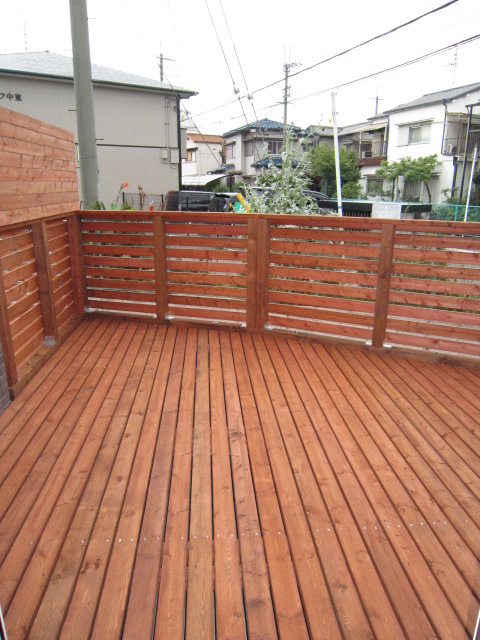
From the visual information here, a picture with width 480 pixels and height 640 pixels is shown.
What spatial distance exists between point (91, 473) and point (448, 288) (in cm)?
262

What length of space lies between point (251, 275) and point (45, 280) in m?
1.63

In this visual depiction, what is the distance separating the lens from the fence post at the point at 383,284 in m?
3.31

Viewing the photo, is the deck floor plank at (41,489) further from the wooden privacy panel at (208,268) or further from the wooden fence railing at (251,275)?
the wooden privacy panel at (208,268)

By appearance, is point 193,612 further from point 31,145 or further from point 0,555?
point 31,145

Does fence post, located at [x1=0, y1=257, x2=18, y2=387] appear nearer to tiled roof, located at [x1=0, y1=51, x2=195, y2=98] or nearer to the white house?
tiled roof, located at [x1=0, y1=51, x2=195, y2=98]

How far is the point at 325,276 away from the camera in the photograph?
11.7ft

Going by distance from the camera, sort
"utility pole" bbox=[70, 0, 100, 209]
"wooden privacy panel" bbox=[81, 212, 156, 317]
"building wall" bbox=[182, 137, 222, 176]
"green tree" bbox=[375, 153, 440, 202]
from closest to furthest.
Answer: "wooden privacy panel" bbox=[81, 212, 156, 317] < "utility pole" bbox=[70, 0, 100, 209] < "green tree" bbox=[375, 153, 440, 202] < "building wall" bbox=[182, 137, 222, 176]

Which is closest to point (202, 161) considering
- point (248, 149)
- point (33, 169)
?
point (248, 149)

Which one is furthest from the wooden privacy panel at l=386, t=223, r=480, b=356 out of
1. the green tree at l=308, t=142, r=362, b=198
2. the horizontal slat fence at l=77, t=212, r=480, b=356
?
the green tree at l=308, t=142, r=362, b=198

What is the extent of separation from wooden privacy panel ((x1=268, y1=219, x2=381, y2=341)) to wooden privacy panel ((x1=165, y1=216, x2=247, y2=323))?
294mm

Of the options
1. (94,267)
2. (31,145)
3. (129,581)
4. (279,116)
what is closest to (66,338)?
(94,267)

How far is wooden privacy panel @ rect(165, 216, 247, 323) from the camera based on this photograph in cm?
383

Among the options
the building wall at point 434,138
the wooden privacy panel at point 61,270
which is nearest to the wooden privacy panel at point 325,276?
the wooden privacy panel at point 61,270

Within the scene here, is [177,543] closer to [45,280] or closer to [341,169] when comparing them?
[45,280]
